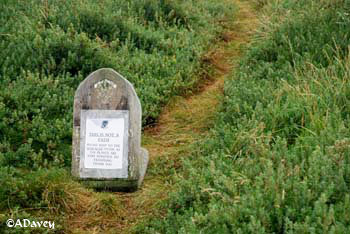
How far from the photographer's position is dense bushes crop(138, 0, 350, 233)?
4203mm

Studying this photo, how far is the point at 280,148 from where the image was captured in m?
5.17

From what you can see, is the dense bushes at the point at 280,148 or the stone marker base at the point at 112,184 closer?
the dense bushes at the point at 280,148

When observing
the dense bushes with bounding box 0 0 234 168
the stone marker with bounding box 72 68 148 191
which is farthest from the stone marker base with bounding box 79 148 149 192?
the dense bushes with bounding box 0 0 234 168

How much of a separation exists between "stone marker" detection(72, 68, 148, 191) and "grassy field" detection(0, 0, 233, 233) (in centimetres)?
26

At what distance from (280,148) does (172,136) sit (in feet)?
7.19

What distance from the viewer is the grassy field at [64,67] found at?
214 inches

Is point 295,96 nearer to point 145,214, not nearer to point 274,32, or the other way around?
point 145,214

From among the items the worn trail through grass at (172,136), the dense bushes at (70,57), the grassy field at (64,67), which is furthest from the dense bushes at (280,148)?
the dense bushes at (70,57)

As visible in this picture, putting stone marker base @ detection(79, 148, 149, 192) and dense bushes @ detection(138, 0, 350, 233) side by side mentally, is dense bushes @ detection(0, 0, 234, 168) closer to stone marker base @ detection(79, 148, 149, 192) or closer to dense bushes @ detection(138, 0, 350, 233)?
stone marker base @ detection(79, 148, 149, 192)

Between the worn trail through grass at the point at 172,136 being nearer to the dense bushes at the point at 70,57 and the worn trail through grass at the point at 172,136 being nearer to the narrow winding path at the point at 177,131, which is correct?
the narrow winding path at the point at 177,131

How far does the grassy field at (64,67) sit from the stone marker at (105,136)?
0.26 metres

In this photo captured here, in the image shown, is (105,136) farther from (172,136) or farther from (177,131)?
(177,131)

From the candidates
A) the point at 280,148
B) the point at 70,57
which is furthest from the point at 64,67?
the point at 280,148

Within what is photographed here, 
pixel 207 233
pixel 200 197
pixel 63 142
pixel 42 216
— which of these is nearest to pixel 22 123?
pixel 63 142
